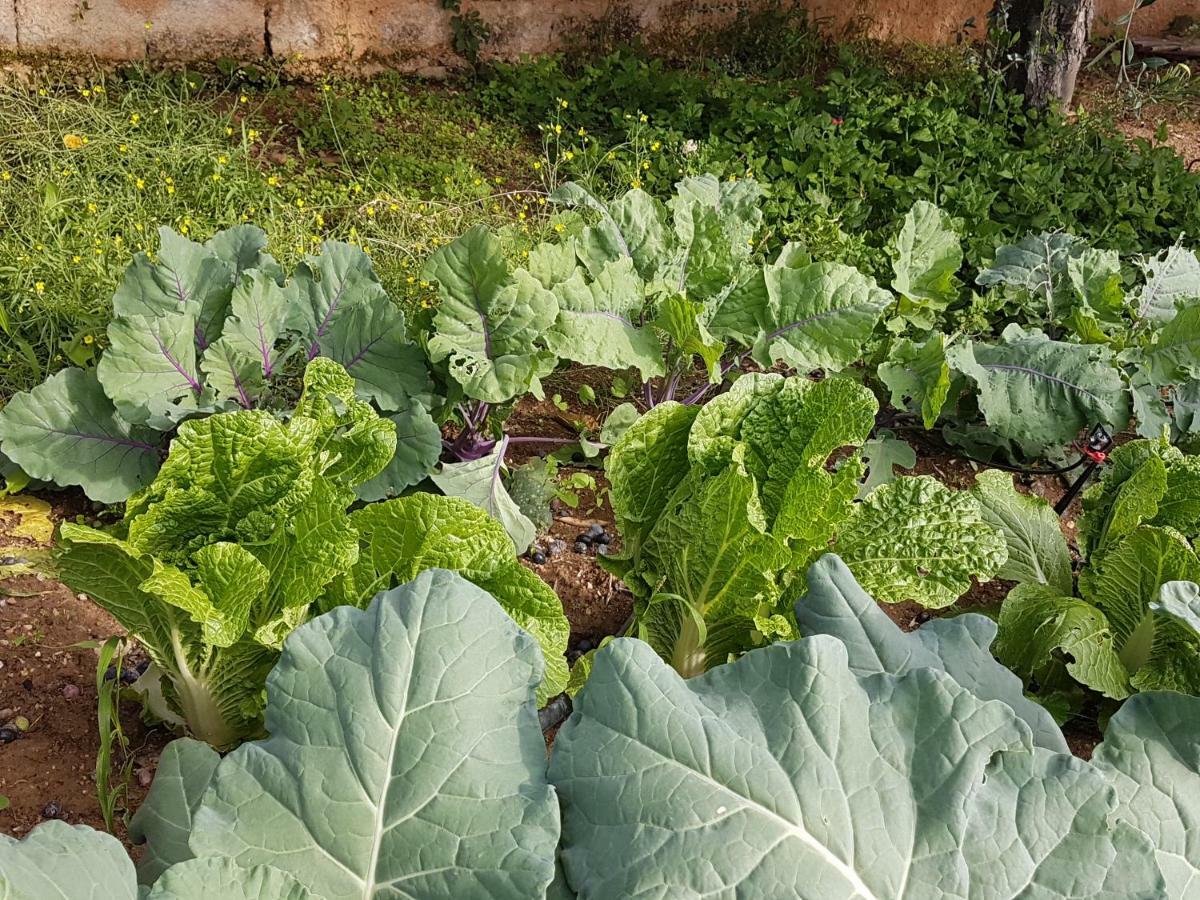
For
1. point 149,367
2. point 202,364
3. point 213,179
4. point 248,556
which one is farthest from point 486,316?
point 213,179

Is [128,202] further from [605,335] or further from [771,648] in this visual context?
[771,648]

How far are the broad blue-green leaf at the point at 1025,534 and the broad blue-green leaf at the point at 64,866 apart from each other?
195 cm

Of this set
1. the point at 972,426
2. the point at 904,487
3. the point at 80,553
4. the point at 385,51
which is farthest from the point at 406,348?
the point at 385,51

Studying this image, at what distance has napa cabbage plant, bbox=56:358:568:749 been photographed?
1866 millimetres

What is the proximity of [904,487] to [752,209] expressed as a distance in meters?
1.13

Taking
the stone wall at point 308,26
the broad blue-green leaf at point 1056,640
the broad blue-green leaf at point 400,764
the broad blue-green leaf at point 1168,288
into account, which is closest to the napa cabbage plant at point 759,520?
the broad blue-green leaf at point 1056,640

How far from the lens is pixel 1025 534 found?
2.55 meters

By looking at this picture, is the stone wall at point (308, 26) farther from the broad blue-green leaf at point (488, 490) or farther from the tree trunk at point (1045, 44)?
the broad blue-green leaf at point (488, 490)

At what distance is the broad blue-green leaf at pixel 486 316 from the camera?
2.46 meters

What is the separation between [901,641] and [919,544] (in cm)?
52

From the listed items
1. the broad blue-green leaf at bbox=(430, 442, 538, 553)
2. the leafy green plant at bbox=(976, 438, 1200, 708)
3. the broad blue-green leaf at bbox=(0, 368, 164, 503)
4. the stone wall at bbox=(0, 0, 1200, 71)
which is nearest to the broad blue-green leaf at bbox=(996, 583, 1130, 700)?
the leafy green plant at bbox=(976, 438, 1200, 708)

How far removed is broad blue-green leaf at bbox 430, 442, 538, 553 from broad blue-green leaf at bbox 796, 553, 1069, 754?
933 millimetres

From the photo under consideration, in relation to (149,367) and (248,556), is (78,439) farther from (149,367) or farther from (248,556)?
(248,556)

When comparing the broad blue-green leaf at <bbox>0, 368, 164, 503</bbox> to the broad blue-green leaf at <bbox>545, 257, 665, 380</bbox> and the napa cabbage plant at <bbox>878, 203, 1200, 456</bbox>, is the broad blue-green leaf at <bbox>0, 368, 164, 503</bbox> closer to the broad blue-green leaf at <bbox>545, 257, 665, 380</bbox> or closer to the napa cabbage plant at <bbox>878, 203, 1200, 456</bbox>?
the broad blue-green leaf at <bbox>545, 257, 665, 380</bbox>
